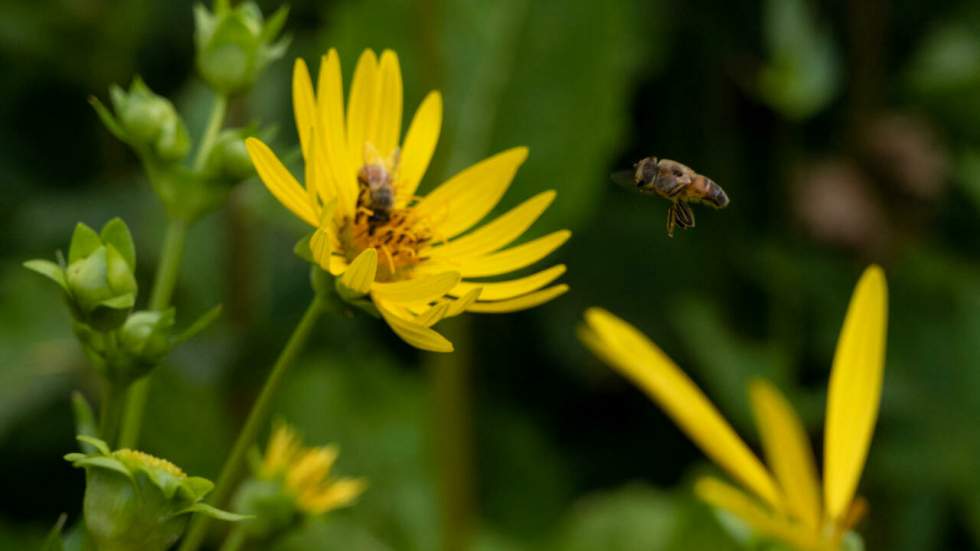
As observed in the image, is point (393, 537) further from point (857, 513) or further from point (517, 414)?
point (857, 513)

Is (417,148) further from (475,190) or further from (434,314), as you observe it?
(434,314)

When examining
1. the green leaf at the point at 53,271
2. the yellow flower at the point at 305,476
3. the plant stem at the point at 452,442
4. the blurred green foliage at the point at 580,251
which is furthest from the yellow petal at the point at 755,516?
the blurred green foliage at the point at 580,251

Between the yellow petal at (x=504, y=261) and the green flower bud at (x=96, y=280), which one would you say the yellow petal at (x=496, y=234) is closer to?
the yellow petal at (x=504, y=261)

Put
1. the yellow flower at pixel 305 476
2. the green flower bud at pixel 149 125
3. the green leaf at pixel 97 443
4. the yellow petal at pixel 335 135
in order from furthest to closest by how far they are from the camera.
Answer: the yellow flower at pixel 305 476, the green flower bud at pixel 149 125, the yellow petal at pixel 335 135, the green leaf at pixel 97 443

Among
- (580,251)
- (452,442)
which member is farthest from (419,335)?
(580,251)

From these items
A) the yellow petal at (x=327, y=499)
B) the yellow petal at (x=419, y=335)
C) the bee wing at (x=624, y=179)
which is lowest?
the yellow petal at (x=327, y=499)

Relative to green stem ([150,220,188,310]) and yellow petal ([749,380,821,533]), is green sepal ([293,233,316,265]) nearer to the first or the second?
green stem ([150,220,188,310])

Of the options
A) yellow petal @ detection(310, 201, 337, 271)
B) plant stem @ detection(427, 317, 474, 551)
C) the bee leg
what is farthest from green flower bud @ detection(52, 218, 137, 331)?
plant stem @ detection(427, 317, 474, 551)
